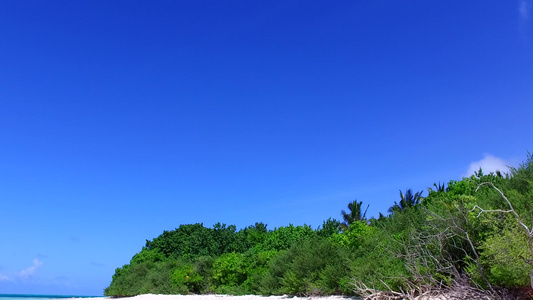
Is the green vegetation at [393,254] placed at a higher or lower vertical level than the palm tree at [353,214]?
lower

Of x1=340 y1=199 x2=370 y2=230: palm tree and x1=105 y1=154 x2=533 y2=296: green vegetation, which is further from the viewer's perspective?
x1=340 y1=199 x2=370 y2=230: palm tree

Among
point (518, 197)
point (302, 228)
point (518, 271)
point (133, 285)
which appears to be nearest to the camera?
point (518, 271)

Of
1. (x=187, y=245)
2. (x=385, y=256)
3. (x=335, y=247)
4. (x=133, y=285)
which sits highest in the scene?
(x=187, y=245)

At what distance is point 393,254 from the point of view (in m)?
16.3

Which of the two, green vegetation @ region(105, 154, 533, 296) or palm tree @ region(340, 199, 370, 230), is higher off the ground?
palm tree @ region(340, 199, 370, 230)

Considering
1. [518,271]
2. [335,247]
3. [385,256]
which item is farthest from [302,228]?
[518,271]

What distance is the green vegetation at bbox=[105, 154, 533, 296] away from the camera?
13078 mm

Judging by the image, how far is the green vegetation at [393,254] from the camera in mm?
13078

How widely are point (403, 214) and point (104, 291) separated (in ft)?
Answer: 107

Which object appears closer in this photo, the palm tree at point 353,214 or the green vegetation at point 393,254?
the green vegetation at point 393,254

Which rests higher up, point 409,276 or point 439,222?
point 439,222

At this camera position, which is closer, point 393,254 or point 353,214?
point 393,254

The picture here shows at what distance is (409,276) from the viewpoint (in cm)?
1527

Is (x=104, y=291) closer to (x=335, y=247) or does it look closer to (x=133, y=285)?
(x=133, y=285)
